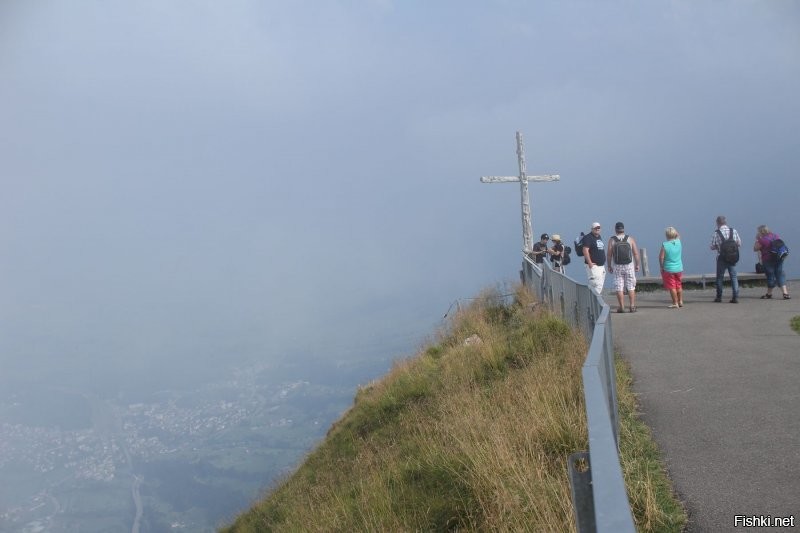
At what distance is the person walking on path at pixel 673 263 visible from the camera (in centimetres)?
1488

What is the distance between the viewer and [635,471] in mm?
4957

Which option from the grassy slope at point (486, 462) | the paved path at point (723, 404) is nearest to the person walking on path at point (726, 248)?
the paved path at point (723, 404)

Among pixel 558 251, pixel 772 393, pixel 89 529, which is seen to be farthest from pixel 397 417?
pixel 89 529

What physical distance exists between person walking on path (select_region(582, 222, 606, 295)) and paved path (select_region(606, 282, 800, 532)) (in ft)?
7.38

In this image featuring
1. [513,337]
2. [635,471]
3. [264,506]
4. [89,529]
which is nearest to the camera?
[635,471]

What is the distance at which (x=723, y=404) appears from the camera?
273 inches

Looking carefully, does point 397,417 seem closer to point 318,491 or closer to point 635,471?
point 318,491

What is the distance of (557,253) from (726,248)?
4901mm

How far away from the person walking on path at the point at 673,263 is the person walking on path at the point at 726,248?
2.81ft

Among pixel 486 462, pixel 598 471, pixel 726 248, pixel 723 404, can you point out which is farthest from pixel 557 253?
pixel 598 471

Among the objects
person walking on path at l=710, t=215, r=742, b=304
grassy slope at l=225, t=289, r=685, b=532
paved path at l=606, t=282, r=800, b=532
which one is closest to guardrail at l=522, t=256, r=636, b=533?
grassy slope at l=225, t=289, r=685, b=532

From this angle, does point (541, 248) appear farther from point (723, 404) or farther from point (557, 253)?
point (723, 404)

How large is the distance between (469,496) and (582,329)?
3.91m

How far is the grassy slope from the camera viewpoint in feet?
14.6
